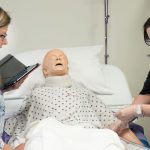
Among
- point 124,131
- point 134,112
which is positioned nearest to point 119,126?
point 124,131

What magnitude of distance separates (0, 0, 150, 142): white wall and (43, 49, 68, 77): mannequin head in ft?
1.95

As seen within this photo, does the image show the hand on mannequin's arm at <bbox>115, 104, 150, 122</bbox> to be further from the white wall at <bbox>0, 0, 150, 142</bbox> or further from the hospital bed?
the white wall at <bbox>0, 0, 150, 142</bbox>

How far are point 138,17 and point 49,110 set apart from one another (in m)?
1.30

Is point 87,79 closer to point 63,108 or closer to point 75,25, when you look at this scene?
point 63,108

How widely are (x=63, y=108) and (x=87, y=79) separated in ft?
1.34

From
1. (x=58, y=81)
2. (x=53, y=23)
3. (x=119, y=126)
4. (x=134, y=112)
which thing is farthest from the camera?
(x=53, y=23)

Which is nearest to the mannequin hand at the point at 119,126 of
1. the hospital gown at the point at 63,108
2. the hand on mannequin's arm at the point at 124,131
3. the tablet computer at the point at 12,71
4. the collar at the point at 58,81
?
the hand on mannequin's arm at the point at 124,131

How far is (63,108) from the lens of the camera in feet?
6.39

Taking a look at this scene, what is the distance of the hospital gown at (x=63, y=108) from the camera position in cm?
193

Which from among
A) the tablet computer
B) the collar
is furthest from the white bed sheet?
the tablet computer

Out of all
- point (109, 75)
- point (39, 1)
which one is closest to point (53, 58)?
point (109, 75)

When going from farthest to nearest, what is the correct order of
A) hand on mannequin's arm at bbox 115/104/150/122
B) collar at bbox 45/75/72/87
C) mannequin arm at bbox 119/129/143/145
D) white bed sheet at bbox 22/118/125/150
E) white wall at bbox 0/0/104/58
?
white wall at bbox 0/0/104/58, collar at bbox 45/75/72/87, mannequin arm at bbox 119/129/143/145, hand on mannequin's arm at bbox 115/104/150/122, white bed sheet at bbox 22/118/125/150

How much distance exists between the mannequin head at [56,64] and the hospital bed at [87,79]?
0.12 meters

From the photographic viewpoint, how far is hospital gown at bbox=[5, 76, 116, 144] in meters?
1.93
